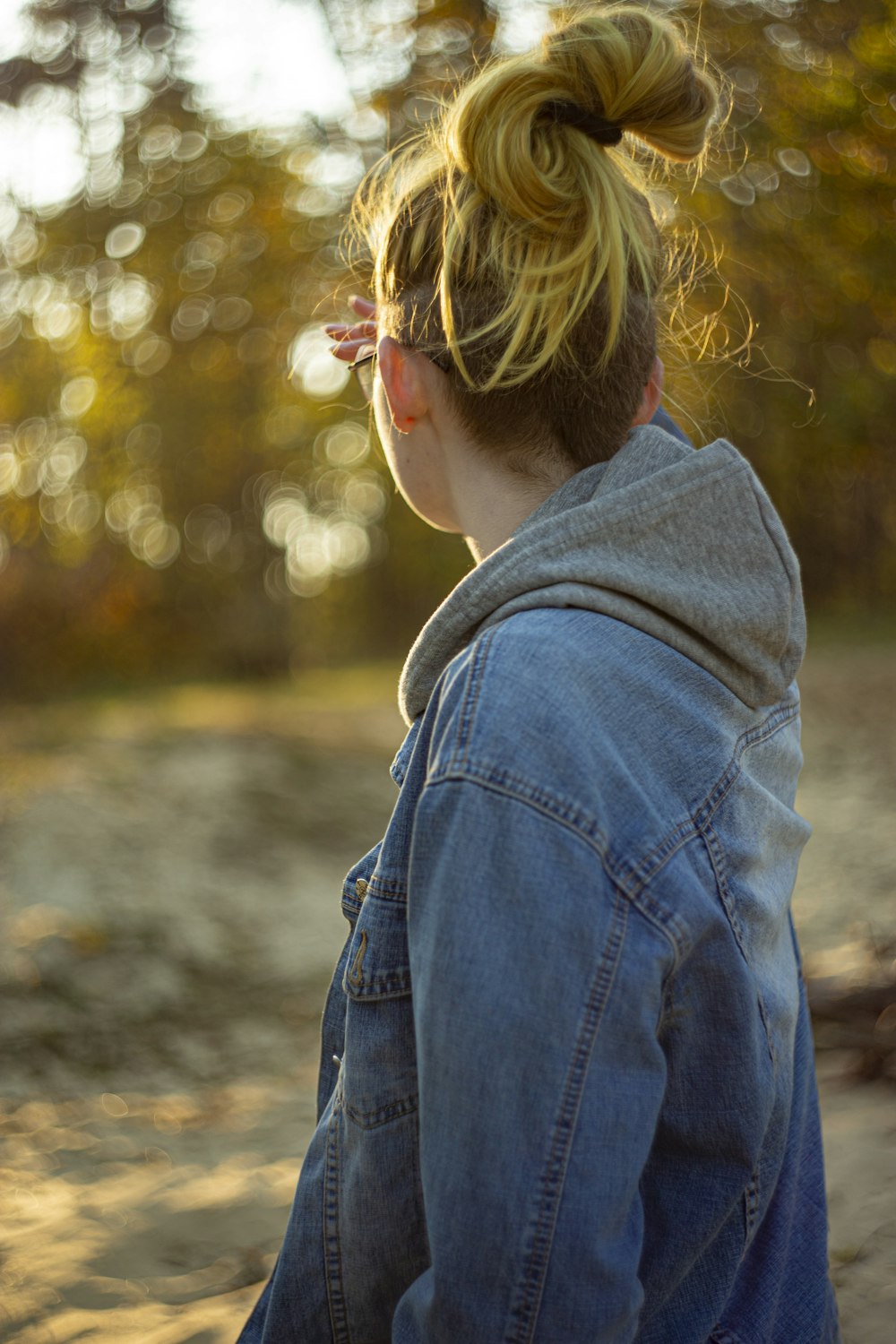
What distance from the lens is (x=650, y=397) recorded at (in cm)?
146

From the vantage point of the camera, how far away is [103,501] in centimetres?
1402

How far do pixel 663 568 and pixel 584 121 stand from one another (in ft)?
1.85

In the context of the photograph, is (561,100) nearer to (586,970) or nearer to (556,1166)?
(586,970)

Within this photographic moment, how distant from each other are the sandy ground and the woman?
4.49 ft

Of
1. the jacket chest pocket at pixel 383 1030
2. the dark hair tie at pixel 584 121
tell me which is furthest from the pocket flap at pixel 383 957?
the dark hair tie at pixel 584 121

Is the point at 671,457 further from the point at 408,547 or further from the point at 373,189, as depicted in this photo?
the point at 408,547

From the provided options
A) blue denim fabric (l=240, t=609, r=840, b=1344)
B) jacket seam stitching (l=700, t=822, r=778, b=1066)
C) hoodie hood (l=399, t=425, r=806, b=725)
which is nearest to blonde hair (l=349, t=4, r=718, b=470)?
hoodie hood (l=399, t=425, r=806, b=725)

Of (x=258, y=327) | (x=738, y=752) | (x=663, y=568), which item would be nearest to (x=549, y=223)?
(x=663, y=568)

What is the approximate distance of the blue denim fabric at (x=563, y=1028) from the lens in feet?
3.28

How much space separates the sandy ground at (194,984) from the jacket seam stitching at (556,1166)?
1550mm

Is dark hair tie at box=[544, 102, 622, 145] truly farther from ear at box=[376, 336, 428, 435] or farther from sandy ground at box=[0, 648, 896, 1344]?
sandy ground at box=[0, 648, 896, 1344]

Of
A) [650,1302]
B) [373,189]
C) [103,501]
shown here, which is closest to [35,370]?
[103,501]

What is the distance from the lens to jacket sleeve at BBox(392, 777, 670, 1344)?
996mm

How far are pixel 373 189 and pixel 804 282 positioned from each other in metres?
4.43
